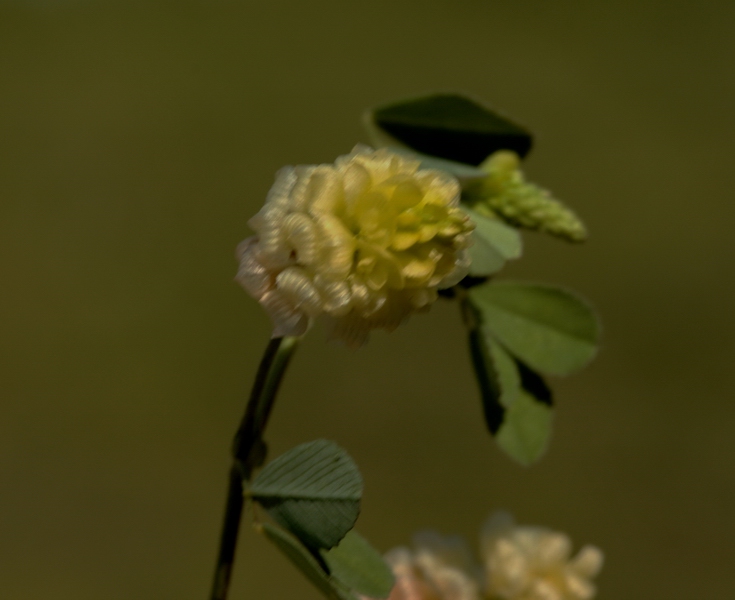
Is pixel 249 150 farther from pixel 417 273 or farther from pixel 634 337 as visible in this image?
pixel 417 273

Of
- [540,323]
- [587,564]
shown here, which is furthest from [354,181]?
[587,564]

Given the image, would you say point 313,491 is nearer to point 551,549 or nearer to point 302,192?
point 302,192

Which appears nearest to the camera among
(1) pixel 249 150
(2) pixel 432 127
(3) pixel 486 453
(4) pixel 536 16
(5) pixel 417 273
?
(5) pixel 417 273

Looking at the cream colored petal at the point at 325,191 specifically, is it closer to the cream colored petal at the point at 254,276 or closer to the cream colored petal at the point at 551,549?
the cream colored petal at the point at 254,276

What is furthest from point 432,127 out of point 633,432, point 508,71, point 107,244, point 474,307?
point 508,71

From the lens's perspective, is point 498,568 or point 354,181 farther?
point 498,568

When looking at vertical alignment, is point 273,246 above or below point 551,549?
above

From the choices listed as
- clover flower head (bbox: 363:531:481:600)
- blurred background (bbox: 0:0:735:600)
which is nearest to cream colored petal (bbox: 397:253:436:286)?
clover flower head (bbox: 363:531:481:600)

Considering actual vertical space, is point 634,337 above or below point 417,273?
below
